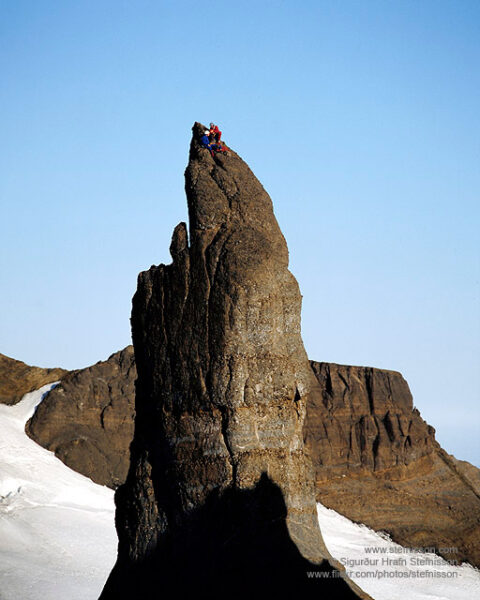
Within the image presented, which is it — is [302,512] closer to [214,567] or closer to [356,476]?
[214,567]

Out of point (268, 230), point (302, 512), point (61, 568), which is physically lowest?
point (61, 568)

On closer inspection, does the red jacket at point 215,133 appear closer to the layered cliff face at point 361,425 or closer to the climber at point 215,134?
the climber at point 215,134

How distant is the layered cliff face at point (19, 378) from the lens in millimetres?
43031

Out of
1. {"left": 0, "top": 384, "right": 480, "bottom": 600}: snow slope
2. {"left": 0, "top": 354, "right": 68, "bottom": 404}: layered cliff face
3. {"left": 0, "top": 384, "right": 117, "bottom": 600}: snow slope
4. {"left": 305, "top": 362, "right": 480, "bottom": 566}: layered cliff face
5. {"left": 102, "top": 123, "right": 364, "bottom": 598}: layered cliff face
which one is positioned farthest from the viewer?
{"left": 0, "top": 354, "right": 68, "bottom": 404}: layered cliff face

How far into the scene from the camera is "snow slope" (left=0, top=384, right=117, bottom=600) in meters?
24.6

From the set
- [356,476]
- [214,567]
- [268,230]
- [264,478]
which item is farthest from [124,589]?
[356,476]

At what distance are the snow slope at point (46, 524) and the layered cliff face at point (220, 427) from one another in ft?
34.3

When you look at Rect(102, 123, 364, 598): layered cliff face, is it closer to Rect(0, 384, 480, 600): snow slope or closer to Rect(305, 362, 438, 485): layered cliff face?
Rect(0, 384, 480, 600): snow slope

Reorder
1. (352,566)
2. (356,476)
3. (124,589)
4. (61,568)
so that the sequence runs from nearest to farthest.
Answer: (124,589)
(61,568)
(352,566)
(356,476)

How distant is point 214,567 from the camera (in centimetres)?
1285

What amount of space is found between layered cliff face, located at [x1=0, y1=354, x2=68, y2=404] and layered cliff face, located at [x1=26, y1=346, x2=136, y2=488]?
2.35 meters

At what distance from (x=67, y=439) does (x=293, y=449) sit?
88.0ft

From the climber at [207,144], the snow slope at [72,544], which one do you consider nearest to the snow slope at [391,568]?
the snow slope at [72,544]

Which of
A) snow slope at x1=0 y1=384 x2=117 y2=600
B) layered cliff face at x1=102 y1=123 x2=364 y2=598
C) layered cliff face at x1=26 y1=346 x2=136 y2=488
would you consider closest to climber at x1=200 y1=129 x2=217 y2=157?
layered cliff face at x1=102 y1=123 x2=364 y2=598
